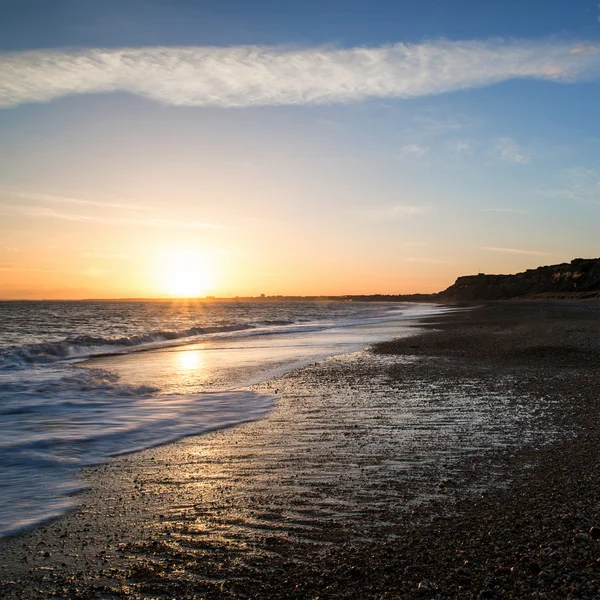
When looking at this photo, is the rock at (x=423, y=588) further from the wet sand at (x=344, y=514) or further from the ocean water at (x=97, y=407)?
the ocean water at (x=97, y=407)

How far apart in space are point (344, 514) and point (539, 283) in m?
149

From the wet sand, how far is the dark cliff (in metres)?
107

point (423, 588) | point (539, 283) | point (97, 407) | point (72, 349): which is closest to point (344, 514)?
point (423, 588)

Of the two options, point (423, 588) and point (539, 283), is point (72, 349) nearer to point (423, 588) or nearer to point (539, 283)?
point (423, 588)

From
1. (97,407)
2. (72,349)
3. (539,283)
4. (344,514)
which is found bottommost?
(72,349)

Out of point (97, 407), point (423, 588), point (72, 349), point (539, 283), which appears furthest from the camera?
point (539, 283)

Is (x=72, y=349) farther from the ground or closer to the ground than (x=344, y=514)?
closer to the ground

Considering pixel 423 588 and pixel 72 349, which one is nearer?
pixel 423 588

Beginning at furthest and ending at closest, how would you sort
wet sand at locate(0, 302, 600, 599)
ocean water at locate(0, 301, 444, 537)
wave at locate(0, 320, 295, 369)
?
wave at locate(0, 320, 295, 369) → ocean water at locate(0, 301, 444, 537) → wet sand at locate(0, 302, 600, 599)

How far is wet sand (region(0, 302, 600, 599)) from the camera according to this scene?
402 cm

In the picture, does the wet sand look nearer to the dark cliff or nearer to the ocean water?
the ocean water

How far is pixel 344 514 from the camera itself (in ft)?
17.3

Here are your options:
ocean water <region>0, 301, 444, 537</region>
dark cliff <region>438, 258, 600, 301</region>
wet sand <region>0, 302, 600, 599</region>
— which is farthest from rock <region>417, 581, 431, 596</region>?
dark cliff <region>438, 258, 600, 301</region>

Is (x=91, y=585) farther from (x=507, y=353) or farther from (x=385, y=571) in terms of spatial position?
(x=507, y=353)
